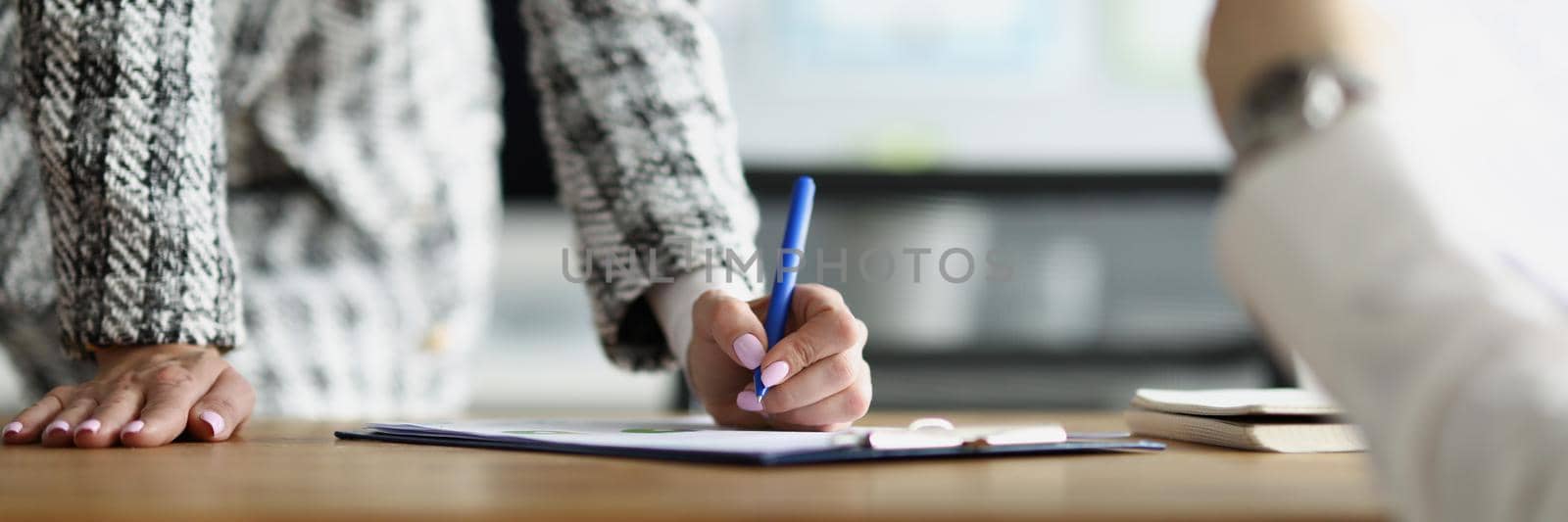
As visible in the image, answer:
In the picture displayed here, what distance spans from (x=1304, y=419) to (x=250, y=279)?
915 millimetres

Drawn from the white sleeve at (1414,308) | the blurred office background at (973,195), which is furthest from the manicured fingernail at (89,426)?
the blurred office background at (973,195)

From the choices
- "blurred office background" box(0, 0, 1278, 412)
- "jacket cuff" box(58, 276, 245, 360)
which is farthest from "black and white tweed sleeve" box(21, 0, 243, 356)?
"blurred office background" box(0, 0, 1278, 412)

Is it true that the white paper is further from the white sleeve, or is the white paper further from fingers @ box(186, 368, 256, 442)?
the white sleeve

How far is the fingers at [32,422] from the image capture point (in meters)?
0.65

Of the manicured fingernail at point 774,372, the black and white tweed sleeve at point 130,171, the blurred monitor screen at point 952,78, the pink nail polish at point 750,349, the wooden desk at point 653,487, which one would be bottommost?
the wooden desk at point 653,487

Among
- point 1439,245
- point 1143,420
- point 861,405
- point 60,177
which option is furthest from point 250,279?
point 1439,245

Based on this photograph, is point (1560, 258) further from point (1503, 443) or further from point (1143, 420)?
point (1143, 420)

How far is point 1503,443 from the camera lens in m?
0.27

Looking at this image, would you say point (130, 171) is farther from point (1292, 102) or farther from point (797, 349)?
point (1292, 102)

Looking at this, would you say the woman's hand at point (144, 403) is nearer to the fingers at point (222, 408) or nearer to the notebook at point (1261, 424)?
the fingers at point (222, 408)

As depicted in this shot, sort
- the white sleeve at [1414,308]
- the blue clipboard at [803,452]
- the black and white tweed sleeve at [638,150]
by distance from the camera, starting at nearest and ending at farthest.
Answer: the white sleeve at [1414,308], the blue clipboard at [803,452], the black and white tweed sleeve at [638,150]

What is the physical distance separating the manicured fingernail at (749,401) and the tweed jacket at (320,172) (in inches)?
5.9

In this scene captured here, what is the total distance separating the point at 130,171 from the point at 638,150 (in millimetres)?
308

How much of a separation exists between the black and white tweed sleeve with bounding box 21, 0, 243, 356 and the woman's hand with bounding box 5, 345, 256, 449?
0.05 feet
